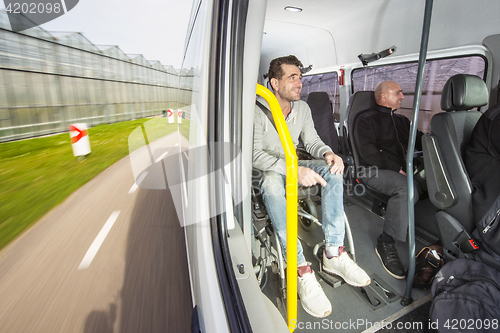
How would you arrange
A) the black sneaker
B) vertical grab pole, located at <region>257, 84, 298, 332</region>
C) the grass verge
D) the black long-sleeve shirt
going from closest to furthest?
vertical grab pole, located at <region>257, 84, 298, 332</region>, the black sneaker, the black long-sleeve shirt, the grass verge

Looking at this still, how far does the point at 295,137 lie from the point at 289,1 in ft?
5.94

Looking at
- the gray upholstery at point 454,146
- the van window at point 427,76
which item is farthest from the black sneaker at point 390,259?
the van window at point 427,76

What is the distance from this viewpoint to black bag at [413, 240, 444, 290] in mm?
1781

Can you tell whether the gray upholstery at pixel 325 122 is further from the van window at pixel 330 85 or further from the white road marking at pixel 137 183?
the white road marking at pixel 137 183

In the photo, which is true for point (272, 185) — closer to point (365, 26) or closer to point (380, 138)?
point (380, 138)

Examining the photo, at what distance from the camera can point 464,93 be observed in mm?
1738

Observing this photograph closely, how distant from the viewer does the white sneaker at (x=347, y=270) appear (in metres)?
1.62

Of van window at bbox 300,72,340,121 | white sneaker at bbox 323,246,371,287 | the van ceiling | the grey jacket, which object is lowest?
white sneaker at bbox 323,246,371,287

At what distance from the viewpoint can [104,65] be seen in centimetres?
877

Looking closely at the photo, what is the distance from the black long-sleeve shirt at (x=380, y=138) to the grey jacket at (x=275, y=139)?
0.87 metres

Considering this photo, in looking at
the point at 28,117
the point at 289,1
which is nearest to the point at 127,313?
the point at 289,1

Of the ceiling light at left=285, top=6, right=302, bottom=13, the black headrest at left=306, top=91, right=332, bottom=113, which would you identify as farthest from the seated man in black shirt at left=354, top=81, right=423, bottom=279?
the ceiling light at left=285, top=6, right=302, bottom=13

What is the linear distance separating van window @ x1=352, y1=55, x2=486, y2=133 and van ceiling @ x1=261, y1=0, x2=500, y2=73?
17 centimetres

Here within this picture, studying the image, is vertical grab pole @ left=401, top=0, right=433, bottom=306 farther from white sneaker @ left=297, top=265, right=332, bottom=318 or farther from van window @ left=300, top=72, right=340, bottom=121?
van window @ left=300, top=72, right=340, bottom=121
